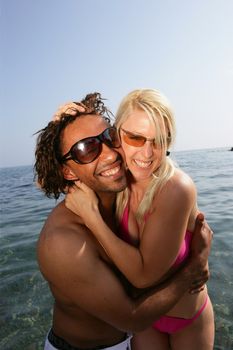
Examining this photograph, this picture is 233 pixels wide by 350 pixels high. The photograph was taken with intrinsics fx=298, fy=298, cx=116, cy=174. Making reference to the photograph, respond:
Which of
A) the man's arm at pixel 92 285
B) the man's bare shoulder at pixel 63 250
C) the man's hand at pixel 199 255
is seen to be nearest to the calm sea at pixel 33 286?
the man's hand at pixel 199 255

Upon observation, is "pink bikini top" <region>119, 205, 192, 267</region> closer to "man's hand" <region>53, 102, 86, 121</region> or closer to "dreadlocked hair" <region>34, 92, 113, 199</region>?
"dreadlocked hair" <region>34, 92, 113, 199</region>

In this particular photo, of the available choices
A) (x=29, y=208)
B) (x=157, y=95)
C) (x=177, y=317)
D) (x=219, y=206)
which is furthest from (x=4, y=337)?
(x=29, y=208)

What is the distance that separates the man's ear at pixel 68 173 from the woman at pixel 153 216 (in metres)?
0.10

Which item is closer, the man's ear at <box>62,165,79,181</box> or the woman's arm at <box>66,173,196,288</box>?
the woman's arm at <box>66,173,196,288</box>

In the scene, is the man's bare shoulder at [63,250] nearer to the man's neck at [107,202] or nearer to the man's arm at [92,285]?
the man's arm at [92,285]

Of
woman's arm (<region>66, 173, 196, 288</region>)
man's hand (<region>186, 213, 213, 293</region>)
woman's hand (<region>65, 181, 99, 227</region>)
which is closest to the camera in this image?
woman's arm (<region>66, 173, 196, 288</region>)

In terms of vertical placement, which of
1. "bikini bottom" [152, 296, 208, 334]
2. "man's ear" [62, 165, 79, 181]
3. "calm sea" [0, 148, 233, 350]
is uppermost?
"man's ear" [62, 165, 79, 181]

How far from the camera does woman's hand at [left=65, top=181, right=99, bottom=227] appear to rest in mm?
2668

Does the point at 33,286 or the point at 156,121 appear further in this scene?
the point at 33,286

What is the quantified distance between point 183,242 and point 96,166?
1148mm

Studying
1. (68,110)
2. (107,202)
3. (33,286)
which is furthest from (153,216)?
(33,286)

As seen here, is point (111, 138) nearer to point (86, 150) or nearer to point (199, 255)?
Answer: point (86, 150)

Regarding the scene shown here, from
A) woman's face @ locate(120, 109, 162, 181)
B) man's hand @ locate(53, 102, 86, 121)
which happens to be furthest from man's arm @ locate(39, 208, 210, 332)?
man's hand @ locate(53, 102, 86, 121)

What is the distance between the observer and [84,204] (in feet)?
9.11
